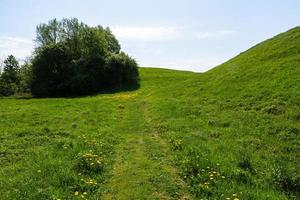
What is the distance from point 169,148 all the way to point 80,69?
177ft

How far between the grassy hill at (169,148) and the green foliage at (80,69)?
111 ft

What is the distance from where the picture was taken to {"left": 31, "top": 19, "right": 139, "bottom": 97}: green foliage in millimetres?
70625

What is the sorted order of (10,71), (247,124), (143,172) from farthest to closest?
1. (10,71)
2. (247,124)
3. (143,172)

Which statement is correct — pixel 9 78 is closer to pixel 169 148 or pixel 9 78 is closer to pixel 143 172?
pixel 169 148

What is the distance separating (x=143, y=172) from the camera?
15273 millimetres

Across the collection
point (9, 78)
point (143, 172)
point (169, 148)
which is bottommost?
point (143, 172)

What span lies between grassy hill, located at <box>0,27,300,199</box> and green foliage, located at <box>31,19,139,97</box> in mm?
33825

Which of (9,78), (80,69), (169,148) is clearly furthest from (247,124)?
(9,78)

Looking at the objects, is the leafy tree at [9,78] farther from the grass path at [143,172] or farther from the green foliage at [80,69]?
the grass path at [143,172]

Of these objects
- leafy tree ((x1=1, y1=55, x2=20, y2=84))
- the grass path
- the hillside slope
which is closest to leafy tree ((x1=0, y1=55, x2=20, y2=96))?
leafy tree ((x1=1, y1=55, x2=20, y2=84))

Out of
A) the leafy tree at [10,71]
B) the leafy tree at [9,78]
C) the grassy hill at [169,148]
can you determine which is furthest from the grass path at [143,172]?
the leafy tree at [10,71]

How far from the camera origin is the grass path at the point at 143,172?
13.1m

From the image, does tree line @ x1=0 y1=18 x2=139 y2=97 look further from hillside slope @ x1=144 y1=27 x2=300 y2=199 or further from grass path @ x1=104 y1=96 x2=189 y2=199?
grass path @ x1=104 y1=96 x2=189 y2=199

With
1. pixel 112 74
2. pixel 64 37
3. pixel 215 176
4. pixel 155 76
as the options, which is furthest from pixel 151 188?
pixel 64 37
